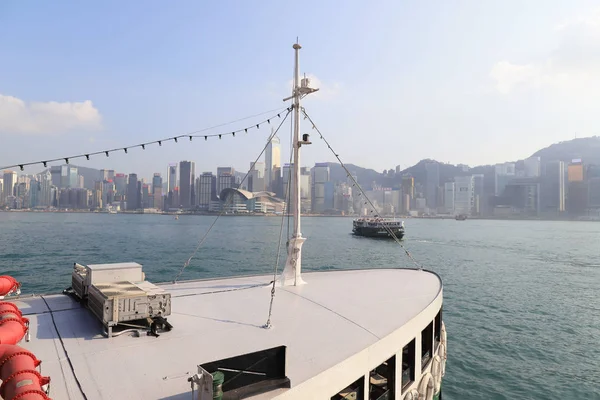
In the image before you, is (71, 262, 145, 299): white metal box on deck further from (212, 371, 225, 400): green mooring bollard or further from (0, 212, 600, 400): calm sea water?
(0, 212, 600, 400): calm sea water

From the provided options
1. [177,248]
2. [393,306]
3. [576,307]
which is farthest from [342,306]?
[177,248]

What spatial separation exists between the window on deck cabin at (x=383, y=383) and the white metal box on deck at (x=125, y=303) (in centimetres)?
439

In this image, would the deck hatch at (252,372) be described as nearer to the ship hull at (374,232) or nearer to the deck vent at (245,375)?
the deck vent at (245,375)

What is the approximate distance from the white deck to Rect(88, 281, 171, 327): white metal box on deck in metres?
0.38

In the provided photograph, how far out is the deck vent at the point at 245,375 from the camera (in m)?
4.45

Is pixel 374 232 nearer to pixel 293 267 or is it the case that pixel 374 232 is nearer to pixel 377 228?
pixel 377 228

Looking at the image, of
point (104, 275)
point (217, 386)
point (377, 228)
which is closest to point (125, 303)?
point (104, 275)

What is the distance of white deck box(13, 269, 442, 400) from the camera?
5.36 m

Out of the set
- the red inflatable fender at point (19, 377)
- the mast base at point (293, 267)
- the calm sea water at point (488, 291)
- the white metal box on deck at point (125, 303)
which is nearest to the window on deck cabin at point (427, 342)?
the mast base at point (293, 267)

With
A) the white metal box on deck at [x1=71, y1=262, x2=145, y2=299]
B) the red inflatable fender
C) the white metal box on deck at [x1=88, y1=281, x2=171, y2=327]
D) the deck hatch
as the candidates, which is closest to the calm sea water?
the deck hatch

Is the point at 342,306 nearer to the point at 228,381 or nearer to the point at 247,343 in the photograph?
the point at 247,343

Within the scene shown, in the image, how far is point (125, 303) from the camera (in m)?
6.87

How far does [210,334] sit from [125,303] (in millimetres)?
1694

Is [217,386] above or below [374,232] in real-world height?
above
